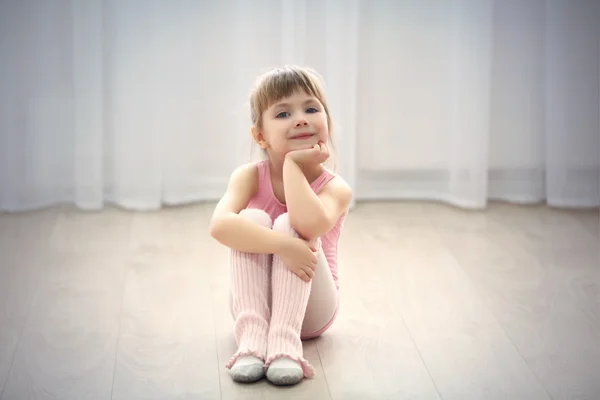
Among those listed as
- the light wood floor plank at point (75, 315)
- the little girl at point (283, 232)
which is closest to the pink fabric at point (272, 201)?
the little girl at point (283, 232)

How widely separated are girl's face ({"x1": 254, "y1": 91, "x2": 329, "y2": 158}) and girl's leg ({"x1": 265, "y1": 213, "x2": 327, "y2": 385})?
136mm

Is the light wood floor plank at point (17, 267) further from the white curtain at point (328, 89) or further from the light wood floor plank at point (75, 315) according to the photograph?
the white curtain at point (328, 89)

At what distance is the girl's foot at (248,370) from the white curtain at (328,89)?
1.10 metres

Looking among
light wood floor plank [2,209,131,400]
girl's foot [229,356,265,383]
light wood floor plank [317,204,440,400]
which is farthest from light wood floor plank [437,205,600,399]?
light wood floor plank [2,209,131,400]

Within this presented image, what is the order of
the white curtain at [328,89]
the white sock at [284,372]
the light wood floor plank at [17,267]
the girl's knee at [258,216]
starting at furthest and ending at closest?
the white curtain at [328,89] < the light wood floor plank at [17,267] < the girl's knee at [258,216] < the white sock at [284,372]

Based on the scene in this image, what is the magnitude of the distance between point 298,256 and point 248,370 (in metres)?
0.21

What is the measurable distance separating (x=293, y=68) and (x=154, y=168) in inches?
39.1

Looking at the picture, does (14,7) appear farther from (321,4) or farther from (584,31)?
(584,31)

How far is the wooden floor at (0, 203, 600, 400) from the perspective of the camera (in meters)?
1.66

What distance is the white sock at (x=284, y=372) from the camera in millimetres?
1616

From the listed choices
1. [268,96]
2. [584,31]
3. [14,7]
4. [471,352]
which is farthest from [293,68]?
[584,31]

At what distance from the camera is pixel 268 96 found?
176 centimetres

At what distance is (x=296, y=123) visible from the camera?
5.70 ft

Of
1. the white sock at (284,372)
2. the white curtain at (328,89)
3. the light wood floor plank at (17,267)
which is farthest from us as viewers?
the white curtain at (328,89)
